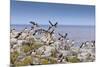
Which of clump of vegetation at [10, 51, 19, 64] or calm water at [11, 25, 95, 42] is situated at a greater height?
calm water at [11, 25, 95, 42]

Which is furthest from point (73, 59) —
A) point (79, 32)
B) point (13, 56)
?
point (13, 56)

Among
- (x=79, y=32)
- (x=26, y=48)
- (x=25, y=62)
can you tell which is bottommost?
(x=25, y=62)

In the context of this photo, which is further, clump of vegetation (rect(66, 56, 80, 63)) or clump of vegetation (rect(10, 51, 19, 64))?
clump of vegetation (rect(66, 56, 80, 63))

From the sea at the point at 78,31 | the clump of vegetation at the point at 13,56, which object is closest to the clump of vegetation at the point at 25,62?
the clump of vegetation at the point at 13,56

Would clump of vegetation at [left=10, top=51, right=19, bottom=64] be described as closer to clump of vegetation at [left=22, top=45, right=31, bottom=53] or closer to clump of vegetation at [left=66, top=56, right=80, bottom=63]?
clump of vegetation at [left=22, top=45, right=31, bottom=53]

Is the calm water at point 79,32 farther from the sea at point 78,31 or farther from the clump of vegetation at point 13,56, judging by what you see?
the clump of vegetation at point 13,56

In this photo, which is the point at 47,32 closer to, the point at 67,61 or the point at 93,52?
the point at 67,61

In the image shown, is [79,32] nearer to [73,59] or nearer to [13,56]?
[73,59]

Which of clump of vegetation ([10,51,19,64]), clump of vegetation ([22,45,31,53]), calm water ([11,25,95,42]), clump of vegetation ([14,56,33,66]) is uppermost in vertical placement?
calm water ([11,25,95,42])

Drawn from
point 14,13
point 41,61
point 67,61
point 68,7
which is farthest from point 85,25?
point 14,13

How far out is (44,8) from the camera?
1812mm

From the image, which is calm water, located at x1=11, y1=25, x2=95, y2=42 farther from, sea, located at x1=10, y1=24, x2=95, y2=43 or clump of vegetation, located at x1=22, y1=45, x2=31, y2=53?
clump of vegetation, located at x1=22, y1=45, x2=31, y2=53

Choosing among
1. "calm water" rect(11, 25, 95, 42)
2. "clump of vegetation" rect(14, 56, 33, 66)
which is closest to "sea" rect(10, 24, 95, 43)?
"calm water" rect(11, 25, 95, 42)

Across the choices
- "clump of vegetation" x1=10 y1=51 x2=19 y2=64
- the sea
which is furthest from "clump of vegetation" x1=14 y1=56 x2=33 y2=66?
the sea
